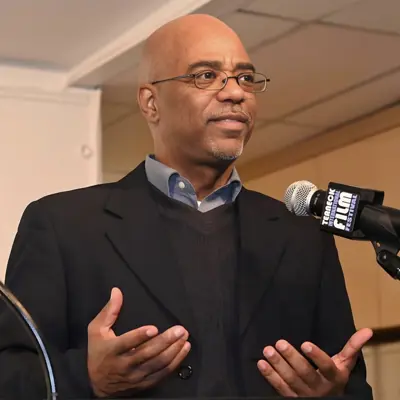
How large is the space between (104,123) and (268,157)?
0.86 meters

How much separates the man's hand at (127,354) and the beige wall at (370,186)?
6.86 ft

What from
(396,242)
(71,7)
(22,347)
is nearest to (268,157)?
(71,7)

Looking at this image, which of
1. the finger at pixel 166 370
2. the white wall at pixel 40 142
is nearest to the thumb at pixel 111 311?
the finger at pixel 166 370

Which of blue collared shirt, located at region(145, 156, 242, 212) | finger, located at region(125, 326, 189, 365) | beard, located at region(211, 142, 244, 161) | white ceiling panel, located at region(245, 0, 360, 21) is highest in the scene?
white ceiling panel, located at region(245, 0, 360, 21)

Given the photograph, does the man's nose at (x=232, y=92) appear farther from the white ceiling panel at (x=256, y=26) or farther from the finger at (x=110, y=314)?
the white ceiling panel at (x=256, y=26)

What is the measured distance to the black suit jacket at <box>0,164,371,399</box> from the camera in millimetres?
1534

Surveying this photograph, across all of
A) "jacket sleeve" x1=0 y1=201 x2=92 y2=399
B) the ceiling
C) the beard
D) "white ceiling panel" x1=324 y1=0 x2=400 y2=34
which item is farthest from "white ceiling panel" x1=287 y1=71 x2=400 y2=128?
"jacket sleeve" x1=0 y1=201 x2=92 y2=399

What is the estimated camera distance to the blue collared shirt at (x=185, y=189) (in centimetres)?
170

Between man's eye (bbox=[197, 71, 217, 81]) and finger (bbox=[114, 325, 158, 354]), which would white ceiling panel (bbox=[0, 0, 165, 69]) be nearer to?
man's eye (bbox=[197, 71, 217, 81])

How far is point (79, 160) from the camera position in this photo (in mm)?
3178

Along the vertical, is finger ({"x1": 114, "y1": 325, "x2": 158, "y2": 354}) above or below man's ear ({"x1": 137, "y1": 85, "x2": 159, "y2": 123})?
below

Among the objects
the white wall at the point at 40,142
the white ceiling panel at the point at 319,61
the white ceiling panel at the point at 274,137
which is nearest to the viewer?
the white ceiling panel at the point at 319,61

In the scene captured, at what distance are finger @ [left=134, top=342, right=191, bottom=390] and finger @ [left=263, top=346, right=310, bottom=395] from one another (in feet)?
0.39

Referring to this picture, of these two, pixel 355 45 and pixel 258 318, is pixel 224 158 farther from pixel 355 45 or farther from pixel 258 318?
pixel 355 45
